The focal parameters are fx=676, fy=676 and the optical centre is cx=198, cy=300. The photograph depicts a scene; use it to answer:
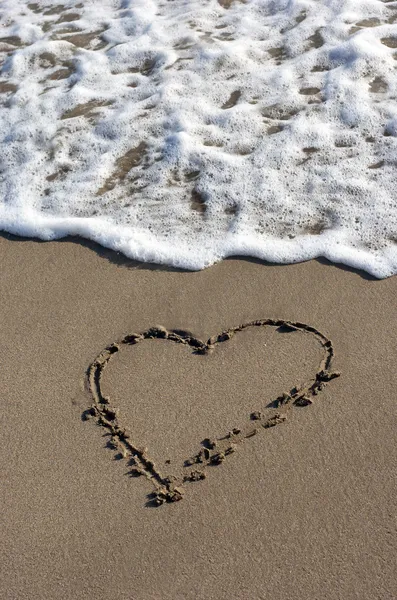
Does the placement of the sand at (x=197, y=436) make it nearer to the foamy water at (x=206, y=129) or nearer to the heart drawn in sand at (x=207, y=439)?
the heart drawn in sand at (x=207, y=439)

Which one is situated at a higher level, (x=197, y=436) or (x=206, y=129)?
(x=206, y=129)

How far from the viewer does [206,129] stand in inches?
172

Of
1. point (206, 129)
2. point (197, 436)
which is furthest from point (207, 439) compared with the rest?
point (206, 129)

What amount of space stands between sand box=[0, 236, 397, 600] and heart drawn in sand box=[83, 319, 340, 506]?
0.7 inches

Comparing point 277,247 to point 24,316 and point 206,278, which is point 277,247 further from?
point 24,316

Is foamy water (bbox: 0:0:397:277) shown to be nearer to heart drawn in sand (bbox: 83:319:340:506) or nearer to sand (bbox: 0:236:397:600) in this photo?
sand (bbox: 0:236:397:600)

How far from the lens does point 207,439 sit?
2.72 meters

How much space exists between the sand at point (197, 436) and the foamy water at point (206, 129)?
280 millimetres

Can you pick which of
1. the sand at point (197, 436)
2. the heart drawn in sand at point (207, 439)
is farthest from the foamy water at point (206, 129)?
the heart drawn in sand at point (207, 439)

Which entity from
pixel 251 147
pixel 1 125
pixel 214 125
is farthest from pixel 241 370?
pixel 1 125

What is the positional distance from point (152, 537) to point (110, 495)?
0.25 m

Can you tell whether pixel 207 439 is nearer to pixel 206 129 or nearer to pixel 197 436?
pixel 197 436

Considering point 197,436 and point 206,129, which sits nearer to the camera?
point 197,436

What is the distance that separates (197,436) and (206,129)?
233 cm
